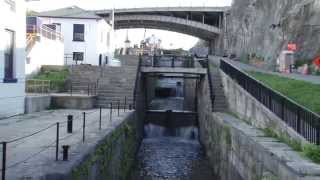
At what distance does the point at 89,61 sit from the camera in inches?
1925

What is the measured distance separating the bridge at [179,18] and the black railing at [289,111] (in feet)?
205

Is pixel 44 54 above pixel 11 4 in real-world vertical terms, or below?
below

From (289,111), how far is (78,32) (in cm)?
3393

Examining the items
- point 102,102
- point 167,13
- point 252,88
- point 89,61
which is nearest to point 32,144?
point 252,88

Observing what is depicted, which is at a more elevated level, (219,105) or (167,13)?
(167,13)

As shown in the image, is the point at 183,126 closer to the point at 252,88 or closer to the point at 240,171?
the point at 252,88

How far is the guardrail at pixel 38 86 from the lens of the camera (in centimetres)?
3203

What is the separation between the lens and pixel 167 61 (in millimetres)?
41406

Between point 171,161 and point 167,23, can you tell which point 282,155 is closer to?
point 171,161

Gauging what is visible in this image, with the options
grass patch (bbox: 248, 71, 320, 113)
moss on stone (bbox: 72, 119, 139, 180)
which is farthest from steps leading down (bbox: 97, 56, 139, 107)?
grass patch (bbox: 248, 71, 320, 113)

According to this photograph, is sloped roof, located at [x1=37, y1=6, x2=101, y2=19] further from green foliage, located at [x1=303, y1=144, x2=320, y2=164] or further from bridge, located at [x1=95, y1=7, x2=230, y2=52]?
green foliage, located at [x1=303, y1=144, x2=320, y2=164]

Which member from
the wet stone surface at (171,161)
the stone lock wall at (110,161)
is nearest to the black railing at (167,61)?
the wet stone surface at (171,161)

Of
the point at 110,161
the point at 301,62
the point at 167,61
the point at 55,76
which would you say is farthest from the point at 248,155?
the point at 167,61

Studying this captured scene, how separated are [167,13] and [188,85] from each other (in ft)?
118
